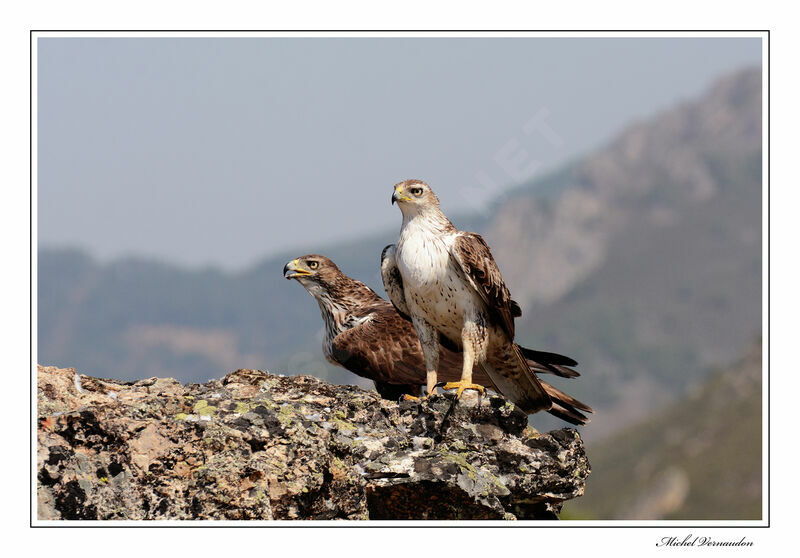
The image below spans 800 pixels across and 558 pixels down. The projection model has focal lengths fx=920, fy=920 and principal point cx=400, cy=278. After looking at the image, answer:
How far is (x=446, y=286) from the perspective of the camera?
32.7 ft

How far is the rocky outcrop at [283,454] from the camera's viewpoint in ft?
24.5

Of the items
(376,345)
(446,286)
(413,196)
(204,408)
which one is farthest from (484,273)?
(204,408)

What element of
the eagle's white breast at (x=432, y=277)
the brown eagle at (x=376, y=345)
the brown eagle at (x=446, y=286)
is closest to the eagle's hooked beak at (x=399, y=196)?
the brown eagle at (x=446, y=286)

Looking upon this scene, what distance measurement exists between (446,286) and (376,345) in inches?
87.8

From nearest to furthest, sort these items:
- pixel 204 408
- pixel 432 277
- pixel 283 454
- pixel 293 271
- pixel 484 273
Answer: pixel 283 454, pixel 204 408, pixel 484 273, pixel 432 277, pixel 293 271

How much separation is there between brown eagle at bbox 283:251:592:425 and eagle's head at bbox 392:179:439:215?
1.84 meters

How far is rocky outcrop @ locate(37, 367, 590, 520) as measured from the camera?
746 cm

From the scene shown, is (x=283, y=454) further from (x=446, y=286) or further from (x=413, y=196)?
(x=413, y=196)

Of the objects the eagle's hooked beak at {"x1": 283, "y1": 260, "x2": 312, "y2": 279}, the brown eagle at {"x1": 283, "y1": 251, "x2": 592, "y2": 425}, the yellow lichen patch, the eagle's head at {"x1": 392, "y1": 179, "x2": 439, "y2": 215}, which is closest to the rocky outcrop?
the yellow lichen patch

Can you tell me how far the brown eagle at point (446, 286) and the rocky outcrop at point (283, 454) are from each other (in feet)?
3.03

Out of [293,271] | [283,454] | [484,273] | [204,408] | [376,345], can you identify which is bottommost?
[283,454]

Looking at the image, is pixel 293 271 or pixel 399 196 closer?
pixel 399 196

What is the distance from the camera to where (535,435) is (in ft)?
30.3
